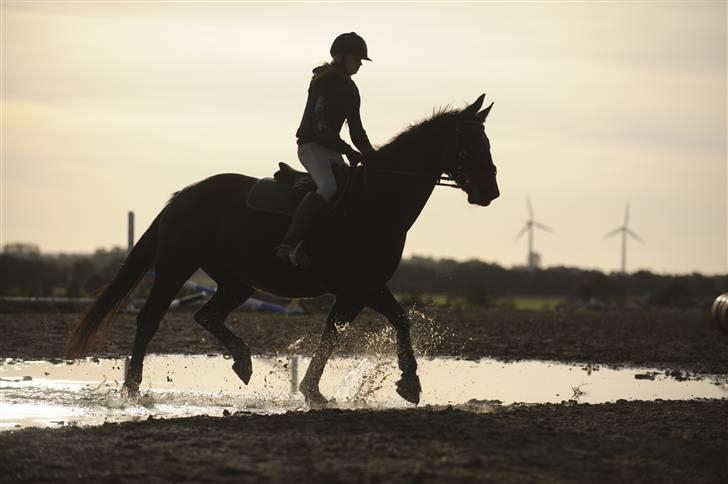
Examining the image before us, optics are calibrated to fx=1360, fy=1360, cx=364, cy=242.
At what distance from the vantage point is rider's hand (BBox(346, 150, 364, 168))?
12586mm

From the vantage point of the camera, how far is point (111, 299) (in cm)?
1413

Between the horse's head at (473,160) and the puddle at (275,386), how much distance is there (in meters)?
1.92

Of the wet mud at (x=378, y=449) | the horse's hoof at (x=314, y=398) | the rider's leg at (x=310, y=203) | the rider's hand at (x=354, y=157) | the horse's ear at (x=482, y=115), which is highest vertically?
the horse's ear at (x=482, y=115)

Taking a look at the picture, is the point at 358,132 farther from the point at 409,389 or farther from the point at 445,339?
the point at 445,339

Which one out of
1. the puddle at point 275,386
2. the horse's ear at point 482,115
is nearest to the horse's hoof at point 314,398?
the puddle at point 275,386

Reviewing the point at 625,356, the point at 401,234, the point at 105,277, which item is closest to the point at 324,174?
the point at 401,234

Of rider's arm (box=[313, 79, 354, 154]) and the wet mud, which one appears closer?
the wet mud

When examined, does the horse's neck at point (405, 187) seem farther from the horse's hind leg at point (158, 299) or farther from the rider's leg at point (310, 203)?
the horse's hind leg at point (158, 299)

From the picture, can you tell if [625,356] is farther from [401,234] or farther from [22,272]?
[22,272]

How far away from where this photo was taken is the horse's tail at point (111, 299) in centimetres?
1394

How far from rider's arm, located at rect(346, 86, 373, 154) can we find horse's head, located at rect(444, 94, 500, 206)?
2.54 ft

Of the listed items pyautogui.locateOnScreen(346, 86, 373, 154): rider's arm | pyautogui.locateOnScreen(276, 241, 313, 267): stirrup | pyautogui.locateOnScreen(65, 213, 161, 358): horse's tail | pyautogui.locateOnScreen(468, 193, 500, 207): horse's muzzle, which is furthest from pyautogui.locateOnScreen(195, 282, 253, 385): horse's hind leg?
pyautogui.locateOnScreen(468, 193, 500, 207): horse's muzzle

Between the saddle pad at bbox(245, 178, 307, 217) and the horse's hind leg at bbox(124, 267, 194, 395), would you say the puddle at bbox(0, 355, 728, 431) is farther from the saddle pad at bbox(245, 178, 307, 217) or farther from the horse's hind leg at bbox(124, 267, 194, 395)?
the saddle pad at bbox(245, 178, 307, 217)

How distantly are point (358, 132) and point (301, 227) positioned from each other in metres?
1.07
